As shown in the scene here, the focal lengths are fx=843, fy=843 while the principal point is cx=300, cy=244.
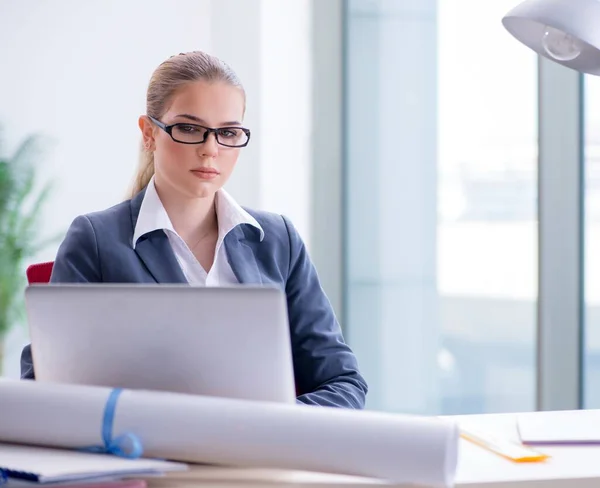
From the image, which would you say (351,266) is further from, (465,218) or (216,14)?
(216,14)

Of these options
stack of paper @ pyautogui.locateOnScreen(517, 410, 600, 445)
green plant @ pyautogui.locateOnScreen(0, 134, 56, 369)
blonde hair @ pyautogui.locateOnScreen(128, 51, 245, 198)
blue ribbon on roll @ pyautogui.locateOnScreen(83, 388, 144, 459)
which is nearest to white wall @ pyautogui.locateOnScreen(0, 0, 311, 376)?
green plant @ pyautogui.locateOnScreen(0, 134, 56, 369)

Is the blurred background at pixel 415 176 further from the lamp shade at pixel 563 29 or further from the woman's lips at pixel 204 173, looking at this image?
the woman's lips at pixel 204 173

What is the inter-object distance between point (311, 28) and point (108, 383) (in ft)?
10.1

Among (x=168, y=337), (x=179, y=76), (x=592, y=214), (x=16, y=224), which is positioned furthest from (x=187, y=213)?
(x=16, y=224)

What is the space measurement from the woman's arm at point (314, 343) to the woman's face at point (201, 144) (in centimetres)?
28

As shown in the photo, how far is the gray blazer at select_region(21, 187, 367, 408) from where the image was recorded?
1764mm

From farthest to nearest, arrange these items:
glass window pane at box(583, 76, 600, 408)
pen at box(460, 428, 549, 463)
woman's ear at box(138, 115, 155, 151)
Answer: glass window pane at box(583, 76, 600, 408) → woman's ear at box(138, 115, 155, 151) → pen at box(460, 428, 549, 463)

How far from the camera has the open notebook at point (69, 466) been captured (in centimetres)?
105

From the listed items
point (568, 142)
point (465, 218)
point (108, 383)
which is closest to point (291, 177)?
point (465, 218)

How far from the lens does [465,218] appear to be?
144 inches

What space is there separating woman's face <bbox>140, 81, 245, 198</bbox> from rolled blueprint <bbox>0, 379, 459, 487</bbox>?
0.70 m

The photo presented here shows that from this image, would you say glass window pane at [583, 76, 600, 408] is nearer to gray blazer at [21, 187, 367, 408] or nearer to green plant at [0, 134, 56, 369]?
gray blazer at [21, 187, 367, 408]

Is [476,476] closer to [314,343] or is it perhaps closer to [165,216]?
[314,343]

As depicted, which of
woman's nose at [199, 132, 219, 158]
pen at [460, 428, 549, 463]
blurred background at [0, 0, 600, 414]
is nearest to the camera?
pen at [460, 428, 549, 463]
